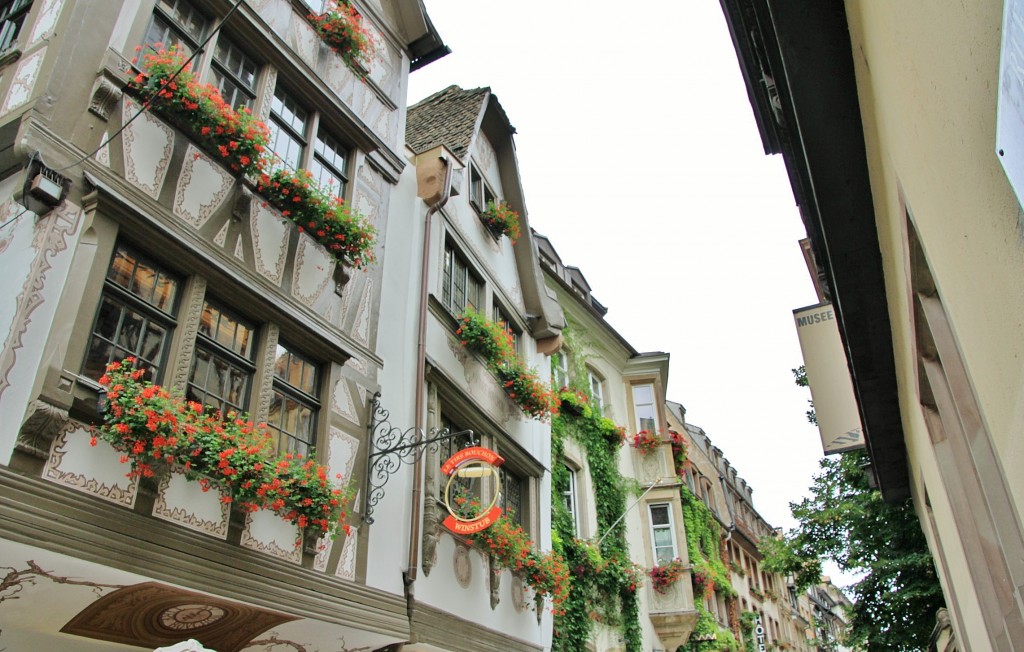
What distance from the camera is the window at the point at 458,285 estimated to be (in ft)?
40.0

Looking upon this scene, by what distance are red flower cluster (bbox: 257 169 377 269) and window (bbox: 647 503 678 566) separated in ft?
46.6

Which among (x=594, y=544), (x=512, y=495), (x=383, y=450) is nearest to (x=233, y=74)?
(x=383, y=450)

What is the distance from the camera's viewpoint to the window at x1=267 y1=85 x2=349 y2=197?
366 inches

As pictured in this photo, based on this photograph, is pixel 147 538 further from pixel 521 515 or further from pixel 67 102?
pixel 521 515

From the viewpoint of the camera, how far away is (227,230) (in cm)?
789

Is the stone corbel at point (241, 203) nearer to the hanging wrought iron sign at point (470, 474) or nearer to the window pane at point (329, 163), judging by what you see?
the window pane at point (329, 163)

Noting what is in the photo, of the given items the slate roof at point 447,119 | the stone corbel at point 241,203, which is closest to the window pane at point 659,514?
the slate roof at point 447,119

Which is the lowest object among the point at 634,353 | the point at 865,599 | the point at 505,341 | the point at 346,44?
the point at 865,599

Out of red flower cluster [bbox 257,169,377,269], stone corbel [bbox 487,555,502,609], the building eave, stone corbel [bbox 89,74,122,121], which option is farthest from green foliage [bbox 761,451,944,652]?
stone corbel [bbox 89,74,122,121]

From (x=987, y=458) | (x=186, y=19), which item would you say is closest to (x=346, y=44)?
(x=186, y=19)

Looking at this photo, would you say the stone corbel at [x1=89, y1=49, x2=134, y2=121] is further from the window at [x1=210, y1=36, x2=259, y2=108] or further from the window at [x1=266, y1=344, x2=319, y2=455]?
the window at [x1=266, y1=344, x2=319, y2=455]

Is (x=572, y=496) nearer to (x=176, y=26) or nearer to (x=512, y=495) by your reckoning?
(x=512, y=495)

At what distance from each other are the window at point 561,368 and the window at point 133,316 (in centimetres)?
1236

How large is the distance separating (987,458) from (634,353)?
1806cm
